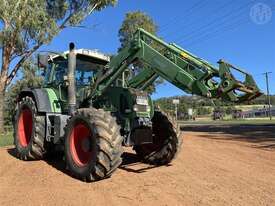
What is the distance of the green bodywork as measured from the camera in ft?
25.2

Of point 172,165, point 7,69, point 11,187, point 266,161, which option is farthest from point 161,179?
point 7,69

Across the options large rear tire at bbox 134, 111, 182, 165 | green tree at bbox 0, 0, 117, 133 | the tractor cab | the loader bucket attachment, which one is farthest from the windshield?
green tree at bbox 0, 0, 117, 133

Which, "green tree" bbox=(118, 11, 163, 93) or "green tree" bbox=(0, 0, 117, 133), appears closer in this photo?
"green tree" bbox=(0, 0, 117, 133)

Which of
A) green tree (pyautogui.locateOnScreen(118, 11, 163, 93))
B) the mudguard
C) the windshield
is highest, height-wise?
green tree (pyautogui.locateOnScreen(118, 11, 163, 93))

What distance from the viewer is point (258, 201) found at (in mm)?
6527

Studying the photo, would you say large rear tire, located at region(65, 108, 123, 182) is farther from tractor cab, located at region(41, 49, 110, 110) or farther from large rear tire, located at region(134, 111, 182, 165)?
large rear tire, located at region(134, 111, 182, 165)

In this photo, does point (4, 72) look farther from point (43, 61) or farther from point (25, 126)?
point (43, 61)

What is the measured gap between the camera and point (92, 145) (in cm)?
822

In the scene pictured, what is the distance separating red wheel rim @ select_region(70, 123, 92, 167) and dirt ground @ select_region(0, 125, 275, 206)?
1.56 ft

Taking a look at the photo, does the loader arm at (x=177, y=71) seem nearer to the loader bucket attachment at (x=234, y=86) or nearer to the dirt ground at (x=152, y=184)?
the loader bucket attachment at (x=234, y=86)

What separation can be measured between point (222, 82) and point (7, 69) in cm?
2053

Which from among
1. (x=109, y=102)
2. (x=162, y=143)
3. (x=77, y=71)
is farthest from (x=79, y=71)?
(x=162, y=143)

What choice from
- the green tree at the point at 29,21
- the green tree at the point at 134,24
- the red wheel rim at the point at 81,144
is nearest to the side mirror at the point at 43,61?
the red wheel rim at the point at 81,144

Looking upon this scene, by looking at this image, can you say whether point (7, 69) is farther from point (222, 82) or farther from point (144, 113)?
point (222, 82)
